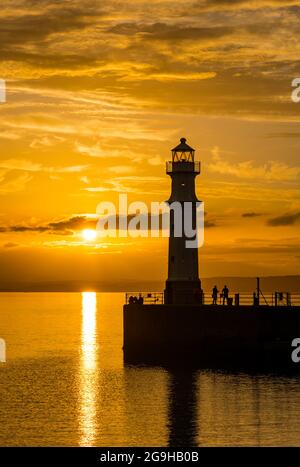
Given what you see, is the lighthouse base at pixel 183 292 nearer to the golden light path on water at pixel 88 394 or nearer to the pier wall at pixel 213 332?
the pier wall at pixel 213 332

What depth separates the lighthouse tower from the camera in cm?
6419

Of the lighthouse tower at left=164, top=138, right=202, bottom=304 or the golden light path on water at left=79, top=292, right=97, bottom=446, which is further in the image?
the lighthouse tower at left=164, top=138, right=202, bottom=304

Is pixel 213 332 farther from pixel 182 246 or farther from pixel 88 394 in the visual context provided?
pixel 88 394

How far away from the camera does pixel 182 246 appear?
6494 centimetres

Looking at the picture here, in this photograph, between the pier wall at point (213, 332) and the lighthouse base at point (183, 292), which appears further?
the lighthouse base at point (183, 292)

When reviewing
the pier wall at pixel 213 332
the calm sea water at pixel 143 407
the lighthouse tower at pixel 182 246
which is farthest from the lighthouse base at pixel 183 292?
the calm sea water at pixel 143 407

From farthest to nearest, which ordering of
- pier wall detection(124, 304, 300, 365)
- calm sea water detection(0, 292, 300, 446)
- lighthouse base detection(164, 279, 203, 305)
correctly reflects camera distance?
lighthouse base detection(164, 279, 203, 305)
pier wall detection(124, 304, 300, 365)
calm sea water detection(0, 292, 300, 446)

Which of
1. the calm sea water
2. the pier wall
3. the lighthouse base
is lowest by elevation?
the calm sea water

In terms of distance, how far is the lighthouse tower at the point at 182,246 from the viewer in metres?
64.2

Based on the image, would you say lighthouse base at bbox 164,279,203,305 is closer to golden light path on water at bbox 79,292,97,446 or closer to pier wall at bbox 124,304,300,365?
pier wall at bbox 124,304,300,365

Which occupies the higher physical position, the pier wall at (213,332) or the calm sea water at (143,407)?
the pier wall at (213,332)

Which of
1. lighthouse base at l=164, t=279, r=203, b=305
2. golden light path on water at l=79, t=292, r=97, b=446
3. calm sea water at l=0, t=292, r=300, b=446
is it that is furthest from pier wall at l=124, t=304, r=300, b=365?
golden light path on water at l=79, t=292, r=97, b=446

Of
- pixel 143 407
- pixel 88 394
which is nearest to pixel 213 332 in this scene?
pixel 88 394

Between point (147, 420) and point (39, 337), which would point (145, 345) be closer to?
point (147, 420)
